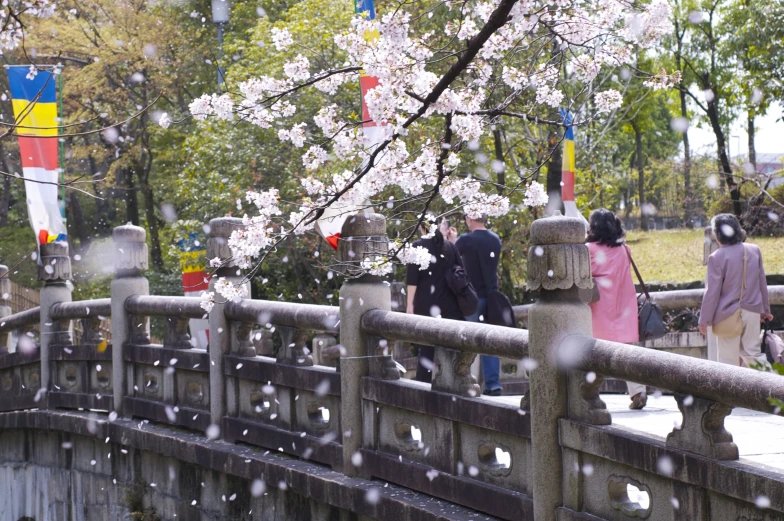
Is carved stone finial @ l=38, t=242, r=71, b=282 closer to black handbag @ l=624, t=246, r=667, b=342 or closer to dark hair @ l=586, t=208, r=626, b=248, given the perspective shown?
dark hair @ l=586, t=208, r=626, b=248

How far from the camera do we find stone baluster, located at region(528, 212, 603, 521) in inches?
211

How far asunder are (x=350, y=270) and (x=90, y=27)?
2131 centimetres

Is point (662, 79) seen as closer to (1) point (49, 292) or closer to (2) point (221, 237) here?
(2) point (221, 237)

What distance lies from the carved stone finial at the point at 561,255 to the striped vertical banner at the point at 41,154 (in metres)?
8.33

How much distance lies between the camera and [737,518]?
168 inches

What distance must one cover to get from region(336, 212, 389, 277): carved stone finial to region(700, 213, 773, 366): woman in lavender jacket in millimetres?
2994

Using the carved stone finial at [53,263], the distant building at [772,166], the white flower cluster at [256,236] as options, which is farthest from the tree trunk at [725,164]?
the white flower cluster at [256,236]

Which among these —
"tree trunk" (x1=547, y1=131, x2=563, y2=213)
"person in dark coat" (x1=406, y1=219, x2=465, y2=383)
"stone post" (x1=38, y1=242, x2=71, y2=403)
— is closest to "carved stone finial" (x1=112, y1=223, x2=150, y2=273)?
"stone post" (x1=38, y1=242, x2=71, y2=403)

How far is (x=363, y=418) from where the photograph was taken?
7.24 meters

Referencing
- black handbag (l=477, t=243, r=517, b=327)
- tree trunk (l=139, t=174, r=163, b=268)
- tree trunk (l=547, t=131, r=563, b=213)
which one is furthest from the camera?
tree trunk (l=139, t=174, r=163, b=268)

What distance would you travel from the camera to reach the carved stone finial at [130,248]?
10664 mm

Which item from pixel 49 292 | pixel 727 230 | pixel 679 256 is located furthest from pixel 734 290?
pixel 679 256

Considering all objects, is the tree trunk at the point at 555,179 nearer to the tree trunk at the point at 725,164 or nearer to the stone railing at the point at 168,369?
the tree trunk at the point at 725,164

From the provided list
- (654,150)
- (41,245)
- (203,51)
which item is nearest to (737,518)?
(41,245)
